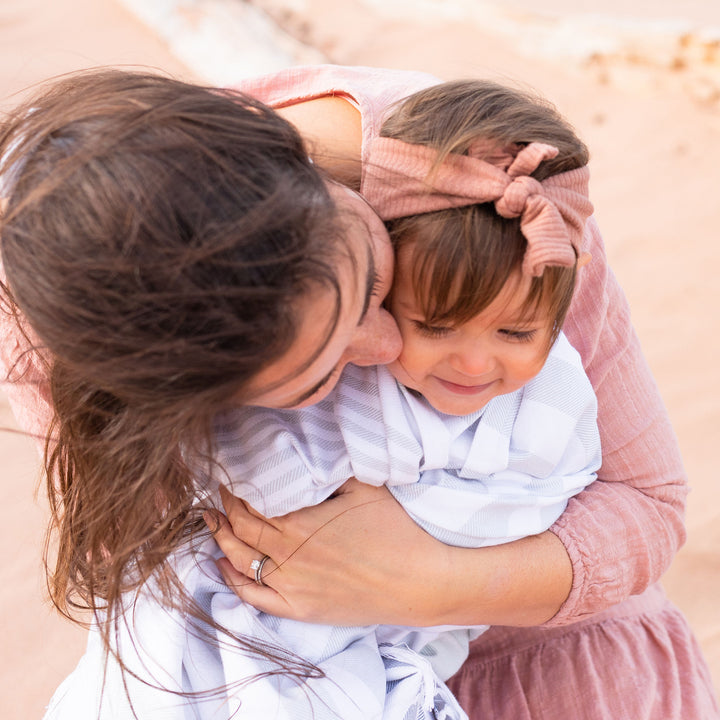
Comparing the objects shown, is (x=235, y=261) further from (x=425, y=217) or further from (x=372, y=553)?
(x=372, y=553)

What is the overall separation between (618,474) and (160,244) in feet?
3.41

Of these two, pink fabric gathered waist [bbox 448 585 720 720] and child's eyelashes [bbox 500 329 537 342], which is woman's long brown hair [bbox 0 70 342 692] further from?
pink fabric gathered waist [bbox 448 585 720 720]

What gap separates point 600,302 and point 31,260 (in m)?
1.02

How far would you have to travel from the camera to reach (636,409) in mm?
1680

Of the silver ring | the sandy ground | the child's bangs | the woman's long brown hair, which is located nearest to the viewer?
the woman's long brown hair

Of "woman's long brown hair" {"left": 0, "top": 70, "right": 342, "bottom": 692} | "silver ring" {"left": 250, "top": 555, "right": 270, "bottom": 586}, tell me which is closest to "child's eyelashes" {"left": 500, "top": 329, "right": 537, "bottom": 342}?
"woman's long brown hair" {"left": 0, "top": 70, "right": 342, "bottom": 692}

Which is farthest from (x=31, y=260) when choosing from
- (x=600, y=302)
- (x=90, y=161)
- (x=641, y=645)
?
(x=641, y=645)

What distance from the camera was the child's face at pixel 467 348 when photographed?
144 centimetres

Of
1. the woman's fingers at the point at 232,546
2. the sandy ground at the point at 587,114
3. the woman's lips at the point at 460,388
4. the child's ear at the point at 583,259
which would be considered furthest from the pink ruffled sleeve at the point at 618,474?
the sandy ground at the point at 587,114

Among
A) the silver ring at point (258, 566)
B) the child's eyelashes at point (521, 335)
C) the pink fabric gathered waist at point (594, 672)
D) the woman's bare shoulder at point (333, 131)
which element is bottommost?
the pink fabric gathered waist at point (594, 672)

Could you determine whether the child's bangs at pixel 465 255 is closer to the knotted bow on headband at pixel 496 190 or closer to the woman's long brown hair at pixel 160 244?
the knotted bow on headband at pixel 496 190

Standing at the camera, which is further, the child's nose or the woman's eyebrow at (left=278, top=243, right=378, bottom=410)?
the child's nose

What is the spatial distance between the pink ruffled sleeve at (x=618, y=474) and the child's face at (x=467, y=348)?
21 centimetres

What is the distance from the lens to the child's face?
4.72 ft
